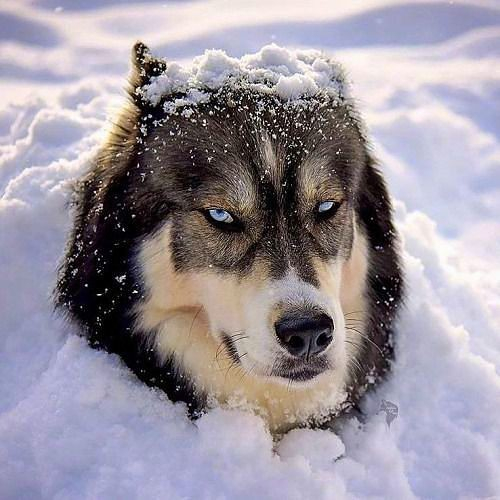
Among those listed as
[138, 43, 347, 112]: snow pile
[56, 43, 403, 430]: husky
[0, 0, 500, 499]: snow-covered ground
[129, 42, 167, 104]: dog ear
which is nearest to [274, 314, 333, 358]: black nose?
[56, 43, 403, 430]: husky

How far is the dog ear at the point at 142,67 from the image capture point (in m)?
2.49

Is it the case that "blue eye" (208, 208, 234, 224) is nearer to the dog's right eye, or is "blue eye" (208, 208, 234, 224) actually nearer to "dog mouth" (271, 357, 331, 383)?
the dog's right eye

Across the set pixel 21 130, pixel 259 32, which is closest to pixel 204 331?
pixel 21 130

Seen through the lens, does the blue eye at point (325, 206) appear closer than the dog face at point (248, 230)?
No

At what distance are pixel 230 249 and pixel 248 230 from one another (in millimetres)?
91

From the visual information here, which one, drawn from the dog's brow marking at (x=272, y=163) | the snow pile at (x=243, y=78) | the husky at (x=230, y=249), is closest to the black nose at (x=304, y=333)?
the husky at (x=230, y=249)

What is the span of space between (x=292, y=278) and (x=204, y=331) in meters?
0.49

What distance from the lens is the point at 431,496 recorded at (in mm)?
2350

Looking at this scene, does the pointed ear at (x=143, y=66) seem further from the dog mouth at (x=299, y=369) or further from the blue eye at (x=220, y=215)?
the dog mouth at (x=299, y=369)

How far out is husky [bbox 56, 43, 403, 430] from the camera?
212 centimetres

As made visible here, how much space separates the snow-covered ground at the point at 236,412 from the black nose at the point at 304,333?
39cm

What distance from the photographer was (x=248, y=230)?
221cm

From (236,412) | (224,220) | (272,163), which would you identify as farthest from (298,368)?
(272,163)

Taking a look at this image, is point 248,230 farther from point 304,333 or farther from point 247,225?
point 304,333
